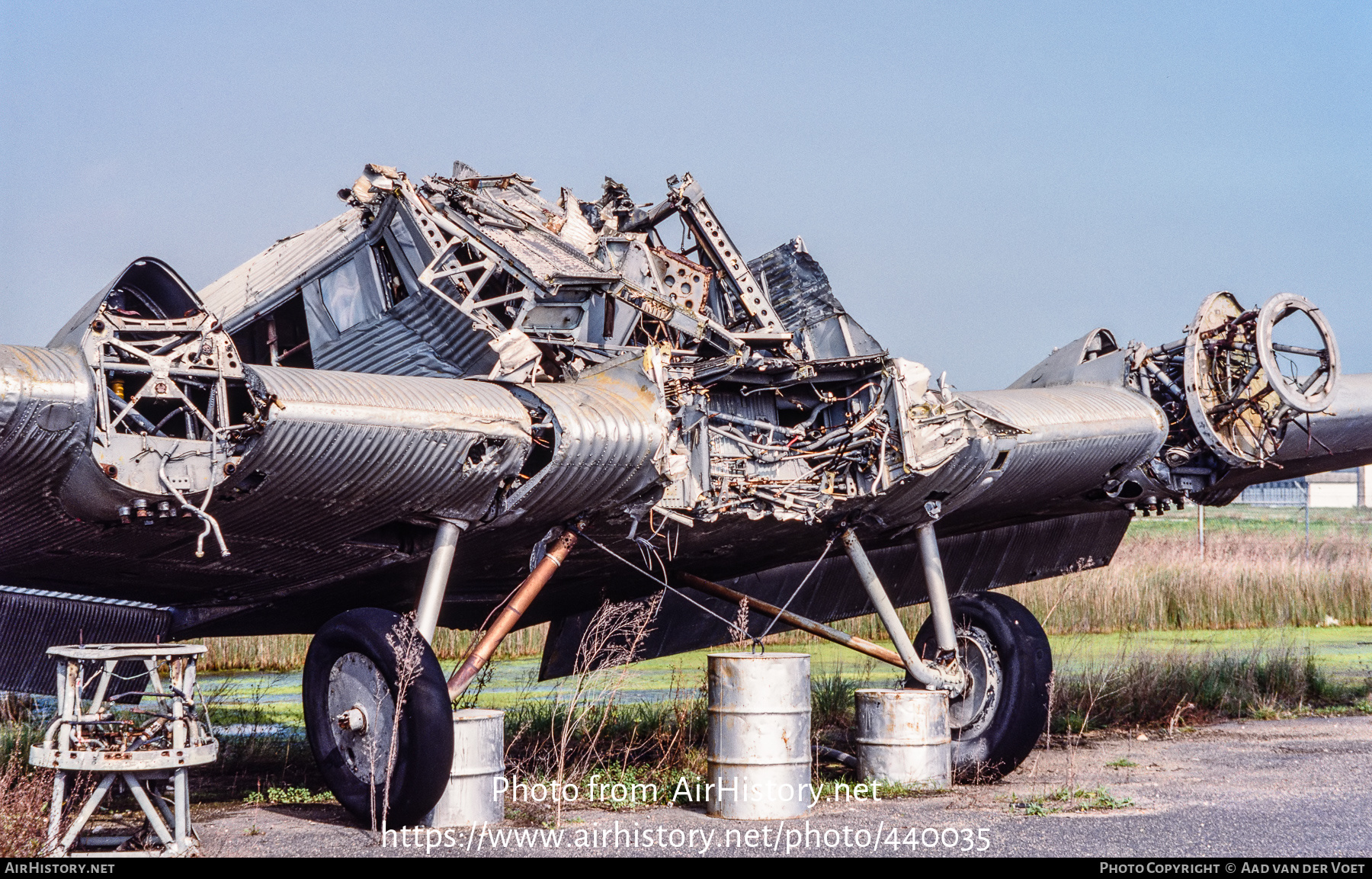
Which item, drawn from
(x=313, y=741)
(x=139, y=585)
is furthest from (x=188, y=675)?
(x=139, y=585)

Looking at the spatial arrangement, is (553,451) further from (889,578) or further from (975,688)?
(889,578)

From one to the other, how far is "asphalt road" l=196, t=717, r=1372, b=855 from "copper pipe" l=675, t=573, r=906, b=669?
1.29 m

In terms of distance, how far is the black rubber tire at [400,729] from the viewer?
25.1 feet

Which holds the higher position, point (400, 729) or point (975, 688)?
point (400, 729)

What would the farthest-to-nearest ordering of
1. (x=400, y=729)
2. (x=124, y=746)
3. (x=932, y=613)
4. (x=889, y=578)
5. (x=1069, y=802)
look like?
(x=889, y=578) → (x=932, y=613) → (x=1069, y=802) → (x=400, y=729) → (x=124, y=746)

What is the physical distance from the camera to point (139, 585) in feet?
29.7

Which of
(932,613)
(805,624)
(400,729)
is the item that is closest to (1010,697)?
(932,613)

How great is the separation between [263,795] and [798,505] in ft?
14.5

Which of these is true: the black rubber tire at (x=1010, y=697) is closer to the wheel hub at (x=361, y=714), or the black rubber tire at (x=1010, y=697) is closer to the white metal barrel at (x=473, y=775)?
the white metal barrel at (x=473, y=775)

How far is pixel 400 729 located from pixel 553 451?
6.06 feet

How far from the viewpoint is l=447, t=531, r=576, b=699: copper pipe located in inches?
327

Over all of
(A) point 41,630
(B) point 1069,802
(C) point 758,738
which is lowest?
(B) point 1069,802

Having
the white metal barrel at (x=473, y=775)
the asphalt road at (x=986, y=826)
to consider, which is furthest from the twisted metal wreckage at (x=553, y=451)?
the asphalt road at (x=986, y=826)

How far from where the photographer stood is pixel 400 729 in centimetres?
774
